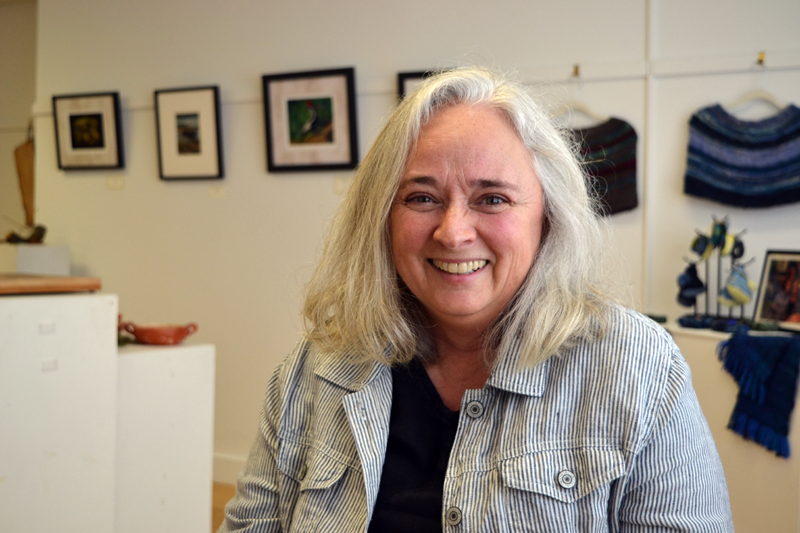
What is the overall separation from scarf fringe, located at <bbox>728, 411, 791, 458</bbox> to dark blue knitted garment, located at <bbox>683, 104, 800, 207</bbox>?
0.95 m

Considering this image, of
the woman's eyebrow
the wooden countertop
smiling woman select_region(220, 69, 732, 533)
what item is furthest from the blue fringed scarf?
the wooden countertop

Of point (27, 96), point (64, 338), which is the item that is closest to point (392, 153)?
point (64, 338)

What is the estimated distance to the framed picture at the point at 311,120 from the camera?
152 inches

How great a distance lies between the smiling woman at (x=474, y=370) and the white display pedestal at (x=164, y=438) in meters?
1.31

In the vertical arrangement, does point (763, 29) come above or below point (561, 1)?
below

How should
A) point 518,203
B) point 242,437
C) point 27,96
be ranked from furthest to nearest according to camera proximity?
1. point 27,96
2. point 242,437
3. point 518,203

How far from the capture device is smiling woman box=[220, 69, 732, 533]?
1139mm

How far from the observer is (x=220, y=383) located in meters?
4.34

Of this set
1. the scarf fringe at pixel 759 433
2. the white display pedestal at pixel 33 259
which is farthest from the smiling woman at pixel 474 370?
the white display pedestal at pixel 33 259

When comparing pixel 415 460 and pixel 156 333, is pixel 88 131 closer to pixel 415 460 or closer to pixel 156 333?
pixel 156 333

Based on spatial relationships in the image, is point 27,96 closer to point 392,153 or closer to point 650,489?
point 392,153

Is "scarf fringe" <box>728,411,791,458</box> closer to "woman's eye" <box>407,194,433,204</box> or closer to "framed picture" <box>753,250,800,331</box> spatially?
"framed picture" <box>753,250,800,331</box>

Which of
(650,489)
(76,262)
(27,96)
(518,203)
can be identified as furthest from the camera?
(27,96)

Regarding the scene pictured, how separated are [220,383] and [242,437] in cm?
35
